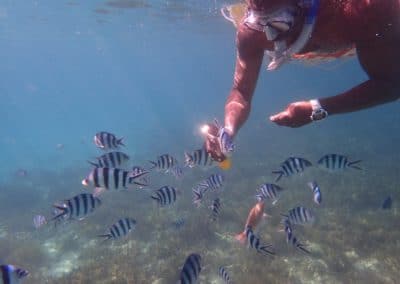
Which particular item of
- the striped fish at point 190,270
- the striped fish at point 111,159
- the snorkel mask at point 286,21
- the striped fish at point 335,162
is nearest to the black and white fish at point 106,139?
the striped fish at point 111,159

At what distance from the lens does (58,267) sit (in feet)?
43.1

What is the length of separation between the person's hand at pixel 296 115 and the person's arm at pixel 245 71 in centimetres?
79

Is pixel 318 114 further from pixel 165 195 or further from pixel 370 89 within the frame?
pixel 165 195

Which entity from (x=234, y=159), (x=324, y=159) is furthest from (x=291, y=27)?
(x=234, y=159)

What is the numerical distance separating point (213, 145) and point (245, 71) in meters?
1.45

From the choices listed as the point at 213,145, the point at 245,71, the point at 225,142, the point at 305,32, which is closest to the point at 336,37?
the point at 305,32

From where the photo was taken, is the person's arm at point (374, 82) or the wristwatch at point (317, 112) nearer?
the person's arm at point (374, 82)

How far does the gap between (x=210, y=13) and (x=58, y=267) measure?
2634 cm

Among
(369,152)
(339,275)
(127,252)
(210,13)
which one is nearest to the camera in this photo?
(339,275)

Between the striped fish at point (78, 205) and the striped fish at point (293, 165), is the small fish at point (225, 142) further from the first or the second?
the striped fish at point (293, 165)

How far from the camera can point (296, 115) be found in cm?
353

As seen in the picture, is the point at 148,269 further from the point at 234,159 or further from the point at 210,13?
the point at 210,13

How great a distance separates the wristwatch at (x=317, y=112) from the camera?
3.45 m

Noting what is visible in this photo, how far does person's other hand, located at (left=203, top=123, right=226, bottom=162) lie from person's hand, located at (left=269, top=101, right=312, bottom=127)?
0.60m
